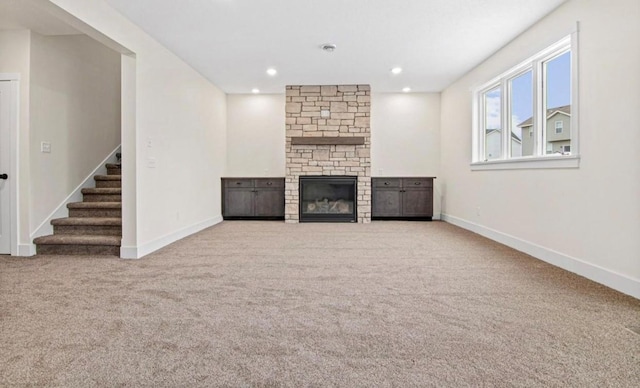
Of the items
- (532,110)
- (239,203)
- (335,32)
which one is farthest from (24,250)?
(532,110)

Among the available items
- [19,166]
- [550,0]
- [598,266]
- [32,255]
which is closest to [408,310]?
[598,266]

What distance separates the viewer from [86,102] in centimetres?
491

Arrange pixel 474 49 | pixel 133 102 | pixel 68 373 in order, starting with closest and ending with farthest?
pixel 68 373 → pixel 133 102 → pixel 474 49

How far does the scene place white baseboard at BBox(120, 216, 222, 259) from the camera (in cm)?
391

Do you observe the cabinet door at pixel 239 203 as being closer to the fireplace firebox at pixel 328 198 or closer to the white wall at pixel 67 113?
the fireplace firebox at pixel 328 198

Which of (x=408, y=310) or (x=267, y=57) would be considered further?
(x=267, y=57)

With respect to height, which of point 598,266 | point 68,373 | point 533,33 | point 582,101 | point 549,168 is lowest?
point 68,373

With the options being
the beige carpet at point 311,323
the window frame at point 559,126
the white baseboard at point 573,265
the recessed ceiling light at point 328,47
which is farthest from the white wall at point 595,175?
the recessed ceiling light at point 328,47

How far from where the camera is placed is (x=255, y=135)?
7.62 metres

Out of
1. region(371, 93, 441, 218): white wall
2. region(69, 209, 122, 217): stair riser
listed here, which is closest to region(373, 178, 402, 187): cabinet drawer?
region(371, 93, 441, 218): white wall

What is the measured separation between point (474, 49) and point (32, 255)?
A: 240 inches

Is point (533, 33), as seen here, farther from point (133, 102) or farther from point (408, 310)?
point (133, 102)

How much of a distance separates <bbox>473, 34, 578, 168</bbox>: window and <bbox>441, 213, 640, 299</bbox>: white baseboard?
3.19ft

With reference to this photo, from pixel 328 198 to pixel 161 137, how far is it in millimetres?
3536
